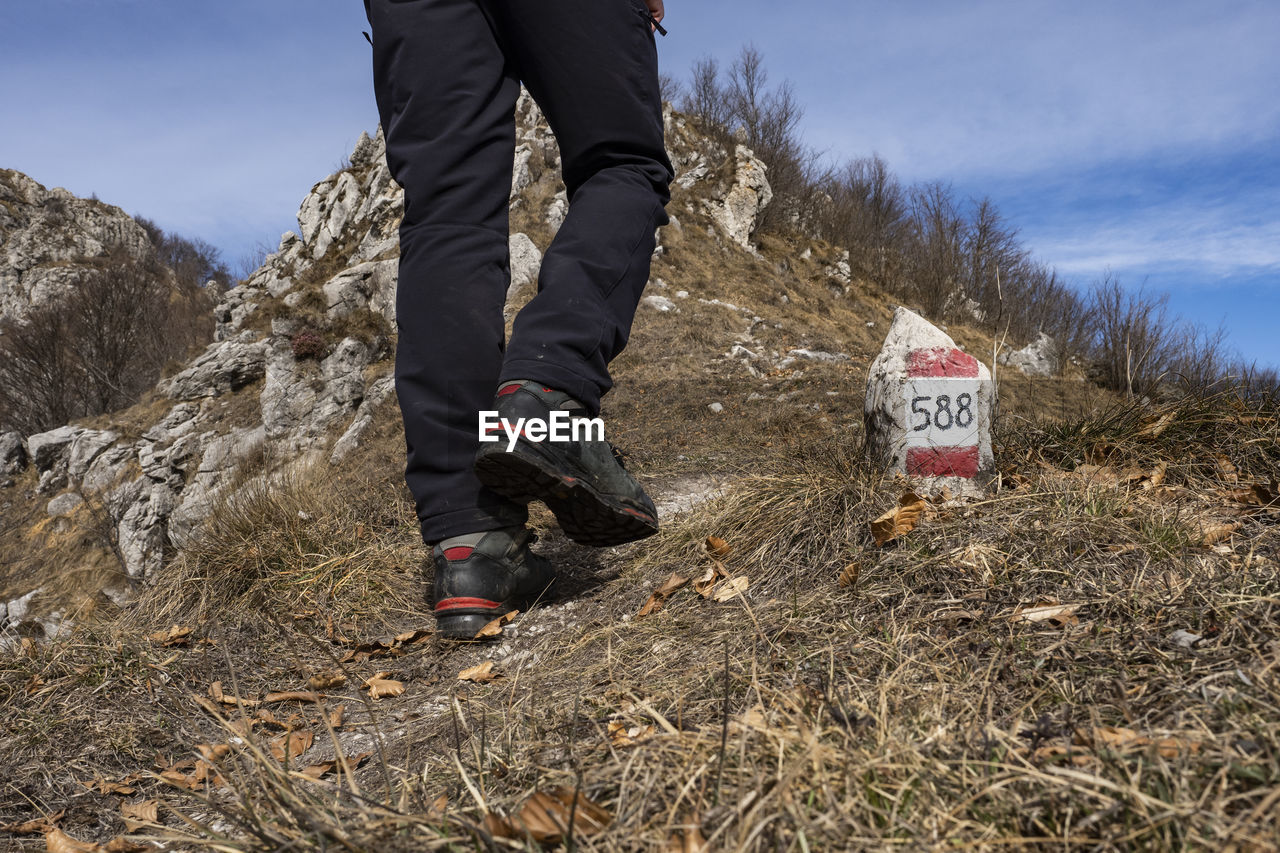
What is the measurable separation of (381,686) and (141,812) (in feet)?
1.47

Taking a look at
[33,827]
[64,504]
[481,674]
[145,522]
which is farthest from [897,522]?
[64,504]

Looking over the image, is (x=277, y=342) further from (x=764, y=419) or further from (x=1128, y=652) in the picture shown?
(x=1128, y=652)

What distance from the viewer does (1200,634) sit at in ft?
2.81

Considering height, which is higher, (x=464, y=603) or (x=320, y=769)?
(x=464, y=603)

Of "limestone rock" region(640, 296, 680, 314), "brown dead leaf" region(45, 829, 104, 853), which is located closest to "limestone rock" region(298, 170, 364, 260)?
"limestone rock" region(640, 296, 680, 314)

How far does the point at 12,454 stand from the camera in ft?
55.4

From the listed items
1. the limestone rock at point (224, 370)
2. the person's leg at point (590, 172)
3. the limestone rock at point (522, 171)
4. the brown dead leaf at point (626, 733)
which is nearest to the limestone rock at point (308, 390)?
the limestone rock at point (224, 370)

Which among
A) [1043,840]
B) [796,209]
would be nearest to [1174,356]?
[1043,840]

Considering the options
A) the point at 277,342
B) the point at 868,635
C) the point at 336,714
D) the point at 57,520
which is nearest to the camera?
the point at 868,635

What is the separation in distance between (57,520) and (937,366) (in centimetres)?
1720

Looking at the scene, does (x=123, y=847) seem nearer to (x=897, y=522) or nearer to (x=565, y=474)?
(x=565, y=474)

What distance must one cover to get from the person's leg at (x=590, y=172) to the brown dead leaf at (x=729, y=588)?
448 mm

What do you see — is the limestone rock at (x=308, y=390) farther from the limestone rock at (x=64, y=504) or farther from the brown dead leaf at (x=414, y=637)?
the brown dead leaf at (x=414, y=637)

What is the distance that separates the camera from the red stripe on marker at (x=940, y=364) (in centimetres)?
174
